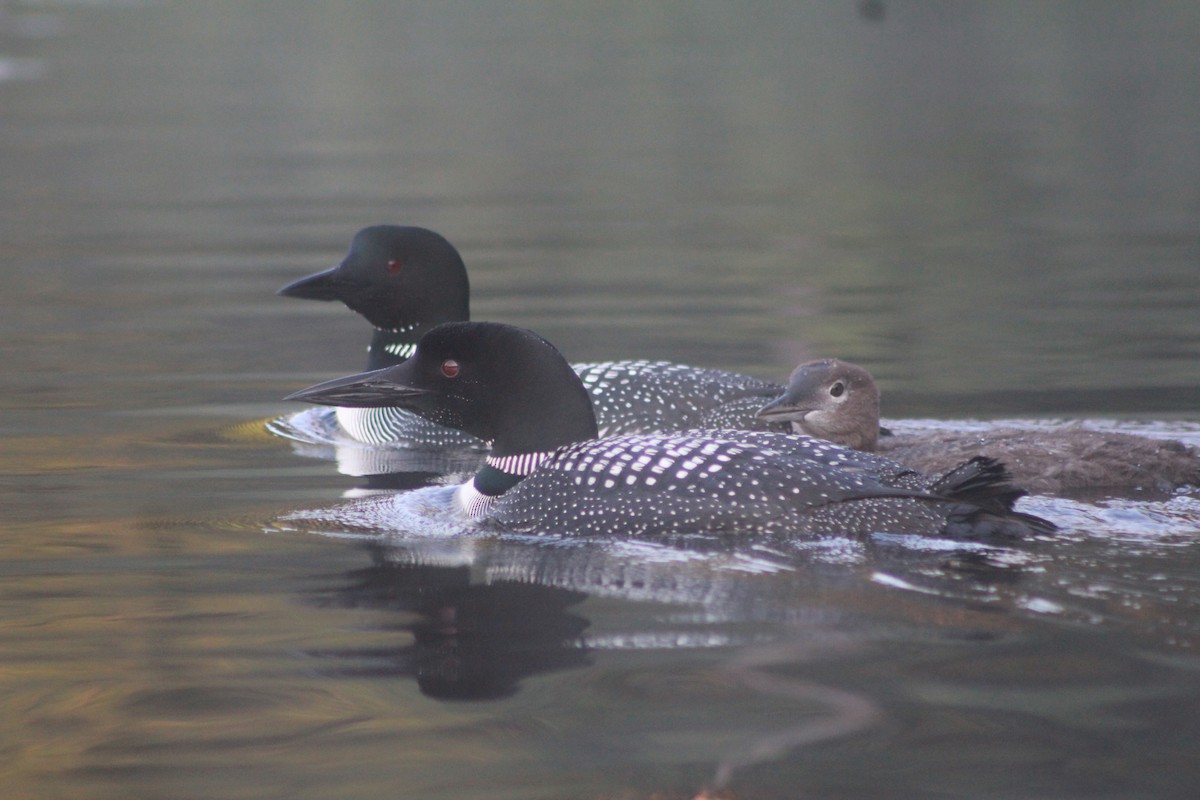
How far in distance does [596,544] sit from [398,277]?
9.37ft

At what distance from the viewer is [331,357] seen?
350 inches

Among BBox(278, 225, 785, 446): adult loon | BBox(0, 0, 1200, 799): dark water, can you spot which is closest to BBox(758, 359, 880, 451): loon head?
BBox(278, 225, 785, 446): adult loon

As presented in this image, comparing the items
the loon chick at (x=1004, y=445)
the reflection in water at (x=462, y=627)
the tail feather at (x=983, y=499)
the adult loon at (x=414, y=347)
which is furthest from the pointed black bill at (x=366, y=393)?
the tail feather at (x=983, y=499)

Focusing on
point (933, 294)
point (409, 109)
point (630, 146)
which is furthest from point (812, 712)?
point (409, 109)

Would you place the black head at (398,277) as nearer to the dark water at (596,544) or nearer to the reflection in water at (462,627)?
the dark water at (596,544)

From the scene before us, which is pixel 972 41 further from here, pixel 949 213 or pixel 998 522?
pixel 998 522

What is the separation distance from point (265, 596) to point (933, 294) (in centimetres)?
643

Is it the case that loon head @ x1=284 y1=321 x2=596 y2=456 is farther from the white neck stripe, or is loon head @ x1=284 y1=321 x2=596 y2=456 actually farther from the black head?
the black head

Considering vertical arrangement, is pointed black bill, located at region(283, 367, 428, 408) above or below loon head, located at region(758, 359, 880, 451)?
above

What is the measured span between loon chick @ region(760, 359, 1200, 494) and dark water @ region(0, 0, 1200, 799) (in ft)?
0.91

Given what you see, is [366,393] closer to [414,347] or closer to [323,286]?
[414,347]

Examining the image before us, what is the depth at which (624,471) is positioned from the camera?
204 inches

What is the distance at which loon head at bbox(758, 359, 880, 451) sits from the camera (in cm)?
637

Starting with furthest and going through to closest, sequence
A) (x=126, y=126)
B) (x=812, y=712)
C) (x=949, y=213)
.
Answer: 1. (x=126, y=126)
2. (x=949, y=213)
3. (x=812, y=712)
